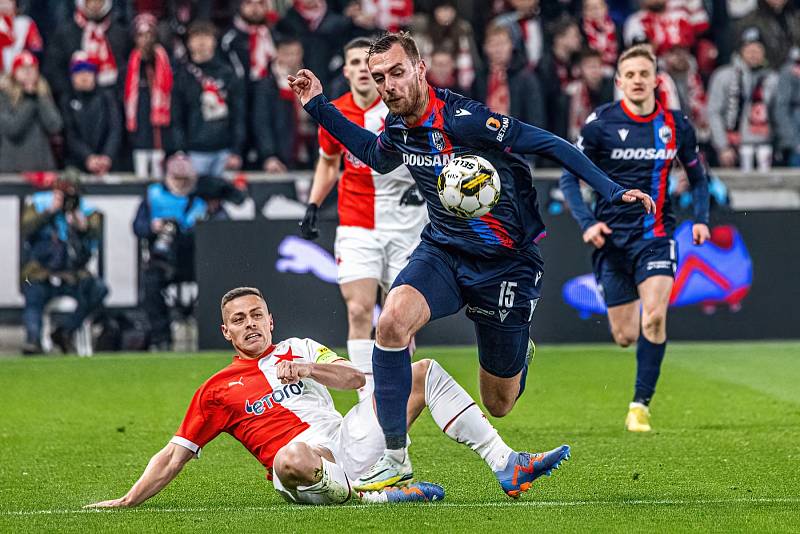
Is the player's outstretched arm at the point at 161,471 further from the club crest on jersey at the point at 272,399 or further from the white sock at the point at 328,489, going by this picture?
the white sock at the point at 328,489

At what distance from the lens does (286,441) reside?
6199mm

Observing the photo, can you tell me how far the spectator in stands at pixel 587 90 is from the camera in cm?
1570

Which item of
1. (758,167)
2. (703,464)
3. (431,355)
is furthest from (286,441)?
(758,167)

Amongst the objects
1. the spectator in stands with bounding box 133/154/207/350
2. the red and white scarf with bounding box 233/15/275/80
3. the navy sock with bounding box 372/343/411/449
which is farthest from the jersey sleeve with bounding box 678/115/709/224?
the red and white scarf with bounding box 233/15/275/80

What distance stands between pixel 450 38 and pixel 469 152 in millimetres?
9729

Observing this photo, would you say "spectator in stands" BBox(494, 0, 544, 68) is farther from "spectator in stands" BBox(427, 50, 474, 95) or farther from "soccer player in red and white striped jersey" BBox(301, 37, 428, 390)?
"soccer player in red and white striped jersey" BBox(301, 37, 428, 390)

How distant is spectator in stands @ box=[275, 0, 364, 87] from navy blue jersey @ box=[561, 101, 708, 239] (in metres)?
6.88

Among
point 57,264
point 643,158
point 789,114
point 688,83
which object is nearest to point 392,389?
point 643,158

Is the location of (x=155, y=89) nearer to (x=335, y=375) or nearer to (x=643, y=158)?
(x=643, y=158)

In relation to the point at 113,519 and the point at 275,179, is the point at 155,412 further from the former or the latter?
the point at 275,179

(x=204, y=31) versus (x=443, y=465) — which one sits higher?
(x=204, y=31)

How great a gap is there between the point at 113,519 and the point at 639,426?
3.99 meters

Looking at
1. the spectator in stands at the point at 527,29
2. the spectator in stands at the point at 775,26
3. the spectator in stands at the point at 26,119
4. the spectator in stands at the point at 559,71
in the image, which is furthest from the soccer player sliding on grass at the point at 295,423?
the spectator in stands at the point at 775,26

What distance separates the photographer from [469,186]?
6.21m
